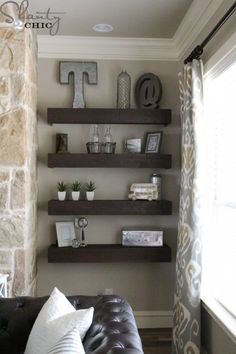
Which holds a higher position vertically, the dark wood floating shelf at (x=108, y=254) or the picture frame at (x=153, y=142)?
the picture frame at (x=153, y=142)

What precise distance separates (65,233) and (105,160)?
786mm

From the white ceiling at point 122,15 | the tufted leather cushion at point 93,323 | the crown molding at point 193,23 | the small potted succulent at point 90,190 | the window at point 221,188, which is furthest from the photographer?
the small potted succulent at point 90,190

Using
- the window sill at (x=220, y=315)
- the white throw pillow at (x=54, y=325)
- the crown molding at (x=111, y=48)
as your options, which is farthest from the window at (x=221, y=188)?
the white throw pillow at (x=54, y=325)

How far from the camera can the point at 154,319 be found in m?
3.52

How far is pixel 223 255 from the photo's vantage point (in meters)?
2.55

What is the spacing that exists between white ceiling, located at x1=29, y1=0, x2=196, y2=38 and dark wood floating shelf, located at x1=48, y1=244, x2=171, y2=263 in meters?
1.98

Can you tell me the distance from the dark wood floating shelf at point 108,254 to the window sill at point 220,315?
726 mm

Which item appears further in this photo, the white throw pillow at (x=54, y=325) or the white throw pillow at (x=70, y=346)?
the white throw pillow at (x=54, y=325)

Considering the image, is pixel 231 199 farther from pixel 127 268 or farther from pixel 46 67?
pixel 46 67

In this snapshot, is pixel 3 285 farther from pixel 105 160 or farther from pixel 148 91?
pixel 148 91

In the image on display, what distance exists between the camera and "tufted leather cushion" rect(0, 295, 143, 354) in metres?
1.59

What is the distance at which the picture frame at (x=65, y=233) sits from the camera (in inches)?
132

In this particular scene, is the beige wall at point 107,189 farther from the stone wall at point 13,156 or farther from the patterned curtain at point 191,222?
the patterned curtain at point 191,222

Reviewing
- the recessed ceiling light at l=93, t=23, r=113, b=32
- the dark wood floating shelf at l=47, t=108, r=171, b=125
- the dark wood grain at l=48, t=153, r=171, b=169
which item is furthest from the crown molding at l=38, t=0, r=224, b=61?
the dark wood grain at l=48, t=153, r=171, b=169
